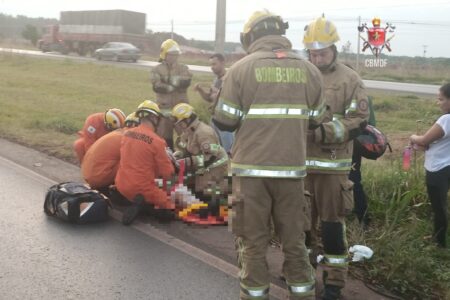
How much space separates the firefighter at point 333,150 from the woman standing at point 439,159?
3.59 ft

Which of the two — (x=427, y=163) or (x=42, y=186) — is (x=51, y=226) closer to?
(x=42, y=186)

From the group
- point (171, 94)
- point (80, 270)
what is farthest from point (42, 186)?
point (80, 270)

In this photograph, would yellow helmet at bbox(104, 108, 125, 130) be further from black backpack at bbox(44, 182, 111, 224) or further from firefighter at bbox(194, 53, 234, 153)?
firefighter at bbox(194, 53, 234, 153)

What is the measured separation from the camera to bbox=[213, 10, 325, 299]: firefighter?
11.2 feet

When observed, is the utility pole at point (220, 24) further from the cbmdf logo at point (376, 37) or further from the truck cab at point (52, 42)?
the truck cab at point (52, 42)

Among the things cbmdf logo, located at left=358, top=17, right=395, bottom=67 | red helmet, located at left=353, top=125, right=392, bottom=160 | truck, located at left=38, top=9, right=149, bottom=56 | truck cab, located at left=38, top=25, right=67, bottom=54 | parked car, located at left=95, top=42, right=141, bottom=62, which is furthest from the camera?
truck cab, located at left=38, top=25, right=67, bottom=54

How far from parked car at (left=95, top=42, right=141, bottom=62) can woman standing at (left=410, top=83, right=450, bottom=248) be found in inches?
1344

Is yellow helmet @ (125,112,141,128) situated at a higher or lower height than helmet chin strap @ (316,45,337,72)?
lower

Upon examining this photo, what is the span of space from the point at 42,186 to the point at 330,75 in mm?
4565

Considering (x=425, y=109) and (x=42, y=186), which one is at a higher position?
(x=425, y=109)

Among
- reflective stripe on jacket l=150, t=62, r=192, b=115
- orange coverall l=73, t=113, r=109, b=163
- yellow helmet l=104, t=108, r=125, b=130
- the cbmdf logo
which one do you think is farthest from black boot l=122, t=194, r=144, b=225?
the cbmdf logo

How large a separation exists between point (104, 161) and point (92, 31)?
143ft

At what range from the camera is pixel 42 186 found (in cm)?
727

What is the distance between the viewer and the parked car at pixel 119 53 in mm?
37500
